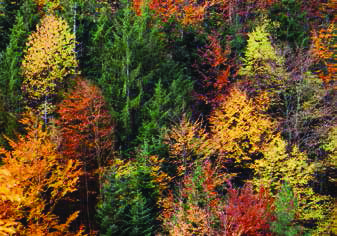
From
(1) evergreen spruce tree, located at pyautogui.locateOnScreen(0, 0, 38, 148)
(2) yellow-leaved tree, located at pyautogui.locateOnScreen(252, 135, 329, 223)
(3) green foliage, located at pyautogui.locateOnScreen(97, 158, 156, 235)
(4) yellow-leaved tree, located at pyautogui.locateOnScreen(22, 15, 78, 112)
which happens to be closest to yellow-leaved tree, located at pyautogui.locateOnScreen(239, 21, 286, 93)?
(2) yellow-leaved tree, located at pyautogui.locateOnScreen(252, 135, 329, 223)

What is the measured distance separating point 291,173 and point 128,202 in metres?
10.6

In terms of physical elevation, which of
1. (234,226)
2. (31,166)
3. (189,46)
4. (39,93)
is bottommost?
(234,226)

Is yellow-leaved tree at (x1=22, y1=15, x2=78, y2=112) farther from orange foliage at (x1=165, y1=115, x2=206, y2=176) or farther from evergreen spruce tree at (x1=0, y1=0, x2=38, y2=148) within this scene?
orange foliage at (x1=165, y1=115, x2=206, y2=176)

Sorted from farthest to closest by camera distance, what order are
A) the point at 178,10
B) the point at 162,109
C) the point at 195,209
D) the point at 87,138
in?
1. the point at 178,10
2. the point at 162,109
3. the point at 87,138
4. the point at 195,209

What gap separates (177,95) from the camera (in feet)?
80.0

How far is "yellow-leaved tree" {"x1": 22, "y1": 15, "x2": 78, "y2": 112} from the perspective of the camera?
71.6 ft

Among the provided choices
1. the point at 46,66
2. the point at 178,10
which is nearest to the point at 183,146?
the point at 46,66

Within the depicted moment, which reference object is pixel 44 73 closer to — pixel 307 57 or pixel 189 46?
pixel 189 46

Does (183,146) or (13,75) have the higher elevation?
(13,75)

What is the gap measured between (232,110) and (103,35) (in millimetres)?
12783

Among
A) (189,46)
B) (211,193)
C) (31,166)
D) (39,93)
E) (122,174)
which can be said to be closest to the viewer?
(31,166)

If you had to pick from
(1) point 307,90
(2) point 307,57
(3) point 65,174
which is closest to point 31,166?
(3) point 65,174

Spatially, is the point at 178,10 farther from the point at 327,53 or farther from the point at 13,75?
the point at 13,75

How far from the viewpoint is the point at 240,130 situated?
76.6 ft
